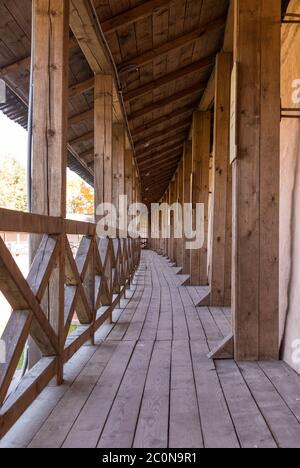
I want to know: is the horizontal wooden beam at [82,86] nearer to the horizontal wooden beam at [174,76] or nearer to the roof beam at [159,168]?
the horizontal wooden beam at [174,76]

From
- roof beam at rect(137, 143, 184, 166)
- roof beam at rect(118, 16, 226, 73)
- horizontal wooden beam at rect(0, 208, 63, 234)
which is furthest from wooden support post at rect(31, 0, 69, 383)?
roof beam at rect(137, 143, 184, 166)

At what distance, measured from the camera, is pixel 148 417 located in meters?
1.96

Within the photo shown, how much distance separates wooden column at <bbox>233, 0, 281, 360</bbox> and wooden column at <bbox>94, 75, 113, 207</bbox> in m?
1.72

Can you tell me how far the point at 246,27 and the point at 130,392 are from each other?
7.69ft

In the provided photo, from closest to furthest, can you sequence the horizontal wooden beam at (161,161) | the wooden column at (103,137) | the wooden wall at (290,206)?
the wooden wall at (290,206) < the wooden column at (103,137) < the horizontal wooden beam at (161,161)

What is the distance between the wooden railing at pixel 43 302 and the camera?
1.66m

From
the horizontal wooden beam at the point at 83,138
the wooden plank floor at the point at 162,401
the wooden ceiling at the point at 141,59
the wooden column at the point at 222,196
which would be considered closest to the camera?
the wooden plank floor at the point at 162,401

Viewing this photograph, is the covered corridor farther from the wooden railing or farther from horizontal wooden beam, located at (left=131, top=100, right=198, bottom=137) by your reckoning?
horizontal wooden beam, located at (left=131, top=100, right=198, bottom=137)

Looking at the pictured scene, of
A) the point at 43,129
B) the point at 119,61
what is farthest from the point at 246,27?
the point at 119,61

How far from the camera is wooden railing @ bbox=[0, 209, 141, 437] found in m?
1.66

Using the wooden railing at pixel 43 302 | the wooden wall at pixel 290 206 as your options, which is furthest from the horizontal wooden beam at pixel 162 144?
the wooden railing at pixel 43 302

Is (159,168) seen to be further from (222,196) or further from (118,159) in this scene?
(222,196)

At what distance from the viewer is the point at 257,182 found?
290 cm

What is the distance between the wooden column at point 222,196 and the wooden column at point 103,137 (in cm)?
131
